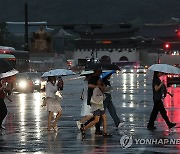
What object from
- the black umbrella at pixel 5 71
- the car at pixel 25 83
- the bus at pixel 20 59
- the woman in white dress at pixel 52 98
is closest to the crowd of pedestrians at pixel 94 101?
the woman in white dress at pixel 52 98

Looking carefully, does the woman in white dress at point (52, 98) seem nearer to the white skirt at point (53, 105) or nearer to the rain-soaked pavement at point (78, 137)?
the white skirt at point (53, 105)

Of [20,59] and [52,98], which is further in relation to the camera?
[20,59]

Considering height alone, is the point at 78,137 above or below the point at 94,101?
below

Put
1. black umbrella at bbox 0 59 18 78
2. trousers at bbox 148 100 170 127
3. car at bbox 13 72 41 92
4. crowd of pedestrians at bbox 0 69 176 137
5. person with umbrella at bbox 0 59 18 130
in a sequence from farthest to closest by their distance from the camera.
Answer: car at bbox 13 72 41 92 → black umbrella at bbox 0 59 18 78 → person with umbrella at bbox 0 59 18 130 → trousers at bbox 148 100 170 127 → crowd of pedestrians at bbox 0 69 176 137

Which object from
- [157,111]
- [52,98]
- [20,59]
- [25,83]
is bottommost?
[157,111]

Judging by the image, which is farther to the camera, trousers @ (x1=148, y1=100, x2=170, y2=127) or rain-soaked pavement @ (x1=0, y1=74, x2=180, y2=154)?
trousers @ (x1=148, y1=100, x2=170, y2=127)

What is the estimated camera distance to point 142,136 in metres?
17.8

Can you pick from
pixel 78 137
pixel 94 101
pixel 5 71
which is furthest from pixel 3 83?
pixel 78 137

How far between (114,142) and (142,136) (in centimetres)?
126

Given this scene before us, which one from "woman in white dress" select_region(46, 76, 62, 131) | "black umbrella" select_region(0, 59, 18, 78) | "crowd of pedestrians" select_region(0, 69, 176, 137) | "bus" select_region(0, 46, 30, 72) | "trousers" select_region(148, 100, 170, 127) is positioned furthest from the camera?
"bus" select_region(0, 46, 30, 72)

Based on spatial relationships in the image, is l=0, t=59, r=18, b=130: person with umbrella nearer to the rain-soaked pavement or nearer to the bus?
the rain-soaked pavement

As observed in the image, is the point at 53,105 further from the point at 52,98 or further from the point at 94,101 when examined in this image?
the point at 94,101

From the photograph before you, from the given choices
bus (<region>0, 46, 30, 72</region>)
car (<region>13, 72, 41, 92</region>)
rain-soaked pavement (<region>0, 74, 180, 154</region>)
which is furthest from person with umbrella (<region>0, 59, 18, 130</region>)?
bus (<region>0, 46, 30, 72</region>)

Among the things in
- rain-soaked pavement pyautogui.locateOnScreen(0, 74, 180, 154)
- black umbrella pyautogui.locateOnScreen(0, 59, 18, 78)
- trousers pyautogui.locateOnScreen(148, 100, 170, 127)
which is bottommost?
rain-soaked pavement pyautogui.locateOnScreen(0, 74, 180, 154)
